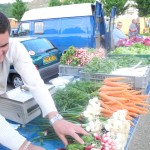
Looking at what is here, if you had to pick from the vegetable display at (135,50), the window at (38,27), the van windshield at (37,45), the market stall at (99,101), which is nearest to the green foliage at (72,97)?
the market stall at (99,101)

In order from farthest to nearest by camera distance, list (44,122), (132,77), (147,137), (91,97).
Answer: (147,137) → (132,77) → (91,97) → (44,122)

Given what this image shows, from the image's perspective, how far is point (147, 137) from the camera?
355 cm

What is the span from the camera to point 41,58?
5.96 metres

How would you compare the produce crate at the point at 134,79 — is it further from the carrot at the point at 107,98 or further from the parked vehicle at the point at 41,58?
the parked vehicle at the point at 41,58

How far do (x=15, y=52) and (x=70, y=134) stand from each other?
67cm

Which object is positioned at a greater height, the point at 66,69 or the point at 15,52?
Answer: the point at 15,52

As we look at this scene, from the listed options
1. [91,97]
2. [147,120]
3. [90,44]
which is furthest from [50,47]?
[91,97]

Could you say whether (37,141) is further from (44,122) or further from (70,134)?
(70,134)

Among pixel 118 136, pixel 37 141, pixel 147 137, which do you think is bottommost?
pixel 147 137

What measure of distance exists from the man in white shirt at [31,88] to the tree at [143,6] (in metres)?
21.1

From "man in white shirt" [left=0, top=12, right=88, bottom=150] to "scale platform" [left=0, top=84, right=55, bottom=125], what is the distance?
11cm

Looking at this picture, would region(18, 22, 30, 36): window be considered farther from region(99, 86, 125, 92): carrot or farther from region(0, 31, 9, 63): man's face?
region(0, 31, 9, 63): man's face

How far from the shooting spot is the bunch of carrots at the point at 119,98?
2029 mm

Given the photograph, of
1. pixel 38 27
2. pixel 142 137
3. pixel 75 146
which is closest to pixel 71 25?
pixel 38 27
